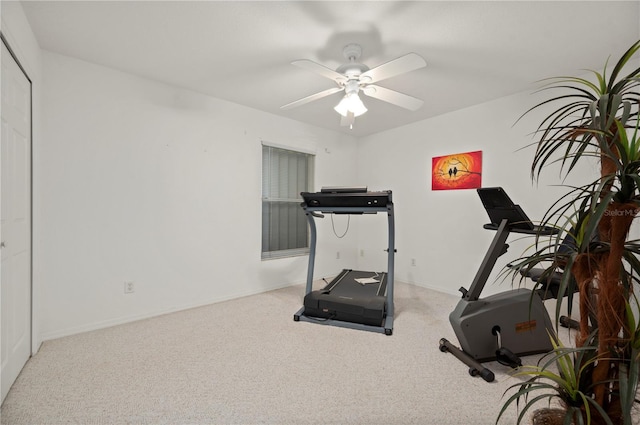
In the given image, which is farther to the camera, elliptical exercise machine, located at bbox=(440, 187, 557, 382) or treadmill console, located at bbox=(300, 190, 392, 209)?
treadmill console, located at bbox=(300, 190, 392, 209)

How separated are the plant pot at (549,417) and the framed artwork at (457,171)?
9.62 feet

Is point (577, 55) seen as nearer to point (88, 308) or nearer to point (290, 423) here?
point (290, 423)

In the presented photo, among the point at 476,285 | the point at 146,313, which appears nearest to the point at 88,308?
the point at 146,313

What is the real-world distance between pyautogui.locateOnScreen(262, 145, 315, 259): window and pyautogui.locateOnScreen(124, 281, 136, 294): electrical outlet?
1.53 metres

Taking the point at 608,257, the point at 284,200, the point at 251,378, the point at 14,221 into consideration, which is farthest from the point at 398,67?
the point at 14,221

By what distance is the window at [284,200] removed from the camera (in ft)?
12.9

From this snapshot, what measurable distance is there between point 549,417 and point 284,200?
3.55 metres

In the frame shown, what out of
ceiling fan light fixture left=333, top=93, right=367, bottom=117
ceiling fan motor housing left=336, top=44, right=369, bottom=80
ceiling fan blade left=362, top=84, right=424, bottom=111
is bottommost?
ceiling fan light fixture left=333, top=93, right=367, bottom=117

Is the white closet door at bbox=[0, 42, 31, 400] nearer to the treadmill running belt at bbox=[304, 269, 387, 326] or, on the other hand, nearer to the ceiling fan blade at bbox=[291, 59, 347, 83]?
the ceiling fan blade at bbox=[291, 59, 347, 83]

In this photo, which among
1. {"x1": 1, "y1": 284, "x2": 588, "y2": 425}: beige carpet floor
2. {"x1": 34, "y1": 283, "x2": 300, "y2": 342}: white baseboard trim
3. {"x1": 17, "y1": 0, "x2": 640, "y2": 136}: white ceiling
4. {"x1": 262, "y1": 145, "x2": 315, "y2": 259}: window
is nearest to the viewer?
{"x1": 1, "y1": 284, "x2": 588, "y2": 425}: beige carpet floor

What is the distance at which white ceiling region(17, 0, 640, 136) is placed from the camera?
73.0 inches

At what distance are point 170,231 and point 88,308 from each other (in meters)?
0.96

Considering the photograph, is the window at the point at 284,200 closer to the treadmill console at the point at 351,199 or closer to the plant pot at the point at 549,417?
the treadmill console at the point at 351,199

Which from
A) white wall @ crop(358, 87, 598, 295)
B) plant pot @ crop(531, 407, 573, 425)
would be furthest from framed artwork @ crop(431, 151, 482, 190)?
plant pot @ crop(531, 407, 573, 425)
